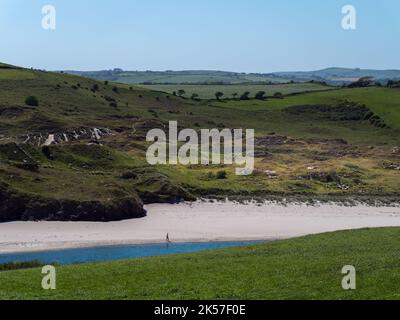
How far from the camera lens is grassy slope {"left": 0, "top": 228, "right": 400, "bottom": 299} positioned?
23203 millimetres

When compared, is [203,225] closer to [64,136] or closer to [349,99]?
[64,136]

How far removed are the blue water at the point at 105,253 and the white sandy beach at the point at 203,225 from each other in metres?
1.42

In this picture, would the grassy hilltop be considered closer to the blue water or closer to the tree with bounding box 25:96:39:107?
the tree with bounding box 25:96:39:107

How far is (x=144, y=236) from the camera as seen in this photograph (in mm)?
53906

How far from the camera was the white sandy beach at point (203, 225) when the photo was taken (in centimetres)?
5188

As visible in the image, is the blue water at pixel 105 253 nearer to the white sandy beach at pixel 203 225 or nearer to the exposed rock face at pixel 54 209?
the white sandy beach at pixel 203 225

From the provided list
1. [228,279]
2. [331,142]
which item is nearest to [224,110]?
[331,142]

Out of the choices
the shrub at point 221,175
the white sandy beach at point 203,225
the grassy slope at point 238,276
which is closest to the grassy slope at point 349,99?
the shrub at point 221,175

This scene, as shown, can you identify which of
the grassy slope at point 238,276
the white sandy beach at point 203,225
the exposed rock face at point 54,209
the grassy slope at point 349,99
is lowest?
the white sandy beach at point 203,225

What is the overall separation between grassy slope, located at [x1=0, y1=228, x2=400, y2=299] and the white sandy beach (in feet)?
63.3

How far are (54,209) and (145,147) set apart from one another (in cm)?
3909

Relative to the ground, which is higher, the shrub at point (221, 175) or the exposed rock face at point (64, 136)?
the exposed rock face at point (64, 136)
